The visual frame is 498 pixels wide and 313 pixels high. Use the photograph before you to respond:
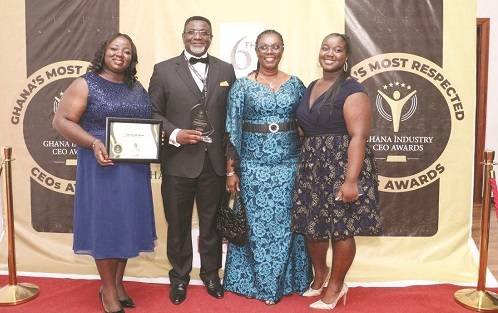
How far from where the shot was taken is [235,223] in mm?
3098

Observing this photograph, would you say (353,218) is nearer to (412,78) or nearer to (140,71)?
(412,78)

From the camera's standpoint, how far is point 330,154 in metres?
2.87

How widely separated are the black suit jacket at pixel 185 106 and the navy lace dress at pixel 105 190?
0.80ft

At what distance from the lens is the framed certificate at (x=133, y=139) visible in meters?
2.68

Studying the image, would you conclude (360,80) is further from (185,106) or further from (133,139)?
(133,139)

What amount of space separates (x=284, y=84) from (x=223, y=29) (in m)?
1.00

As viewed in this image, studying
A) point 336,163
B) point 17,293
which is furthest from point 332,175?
point 17,293

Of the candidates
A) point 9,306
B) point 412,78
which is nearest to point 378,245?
point 412,78

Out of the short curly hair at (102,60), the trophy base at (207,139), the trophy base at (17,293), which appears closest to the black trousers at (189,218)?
the trophy base at (207,139)

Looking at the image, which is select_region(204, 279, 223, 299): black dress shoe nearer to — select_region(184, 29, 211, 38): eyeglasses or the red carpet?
the red carpet

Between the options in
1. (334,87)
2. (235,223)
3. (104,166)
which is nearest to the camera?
(104,166)

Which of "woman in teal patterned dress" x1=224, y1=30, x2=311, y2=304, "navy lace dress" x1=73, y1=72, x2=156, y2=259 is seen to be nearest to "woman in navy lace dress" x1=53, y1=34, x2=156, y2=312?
"navy lace dress" x1=73, y1=72, x2=156, y2=259

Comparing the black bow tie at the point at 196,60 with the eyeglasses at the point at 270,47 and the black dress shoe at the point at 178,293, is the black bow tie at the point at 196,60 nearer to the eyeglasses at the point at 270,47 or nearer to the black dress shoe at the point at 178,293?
the eyeglasses at the point at 270,47

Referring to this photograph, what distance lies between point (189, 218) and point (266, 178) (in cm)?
62
